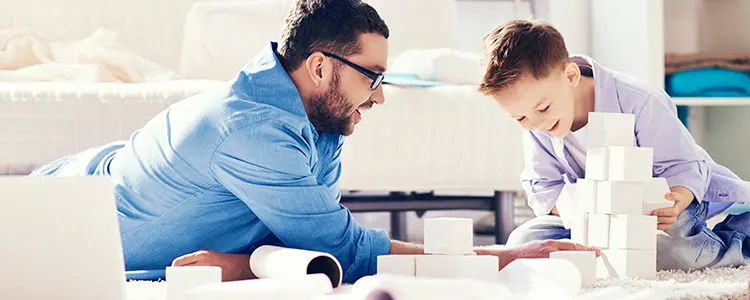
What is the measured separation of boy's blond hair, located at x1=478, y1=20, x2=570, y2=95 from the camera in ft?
6.32

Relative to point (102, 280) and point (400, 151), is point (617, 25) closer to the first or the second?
point (400, 151)

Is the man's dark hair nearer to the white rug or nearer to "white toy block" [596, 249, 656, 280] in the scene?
the white rug

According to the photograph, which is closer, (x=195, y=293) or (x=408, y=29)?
(x=195, y=293)

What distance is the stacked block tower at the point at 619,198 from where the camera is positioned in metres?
1.75

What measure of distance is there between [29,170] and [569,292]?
178 cm

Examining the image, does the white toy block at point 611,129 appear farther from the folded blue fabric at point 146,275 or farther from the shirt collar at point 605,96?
the folded blue fabric at point 146,275

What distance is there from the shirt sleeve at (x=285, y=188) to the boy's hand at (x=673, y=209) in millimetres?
594

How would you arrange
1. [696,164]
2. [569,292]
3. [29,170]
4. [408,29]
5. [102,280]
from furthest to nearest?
[408,29], [29,170], [696,164], [569,292], [102,280]

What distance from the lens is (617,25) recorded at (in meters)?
3.69

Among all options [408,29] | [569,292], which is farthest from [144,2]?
[569,292]

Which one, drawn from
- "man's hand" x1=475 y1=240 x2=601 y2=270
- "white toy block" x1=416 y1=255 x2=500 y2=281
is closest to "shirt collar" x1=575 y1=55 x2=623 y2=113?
"man's hand" x1=475 y1=240 x2=601 y2=270

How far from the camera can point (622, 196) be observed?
69.6 inches

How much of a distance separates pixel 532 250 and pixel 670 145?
0.42 m

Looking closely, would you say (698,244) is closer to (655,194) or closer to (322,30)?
(655,194)
